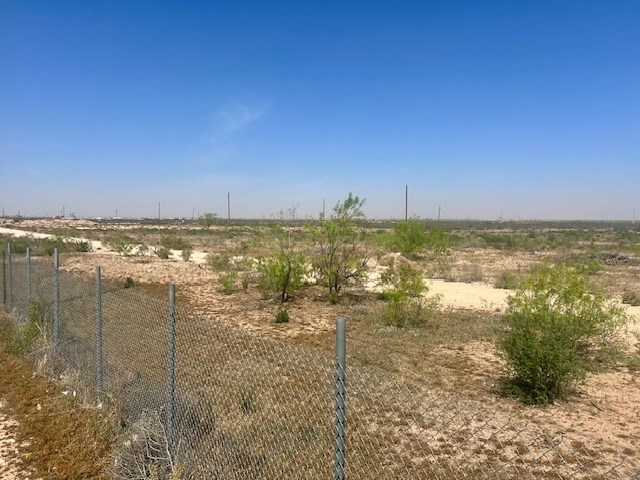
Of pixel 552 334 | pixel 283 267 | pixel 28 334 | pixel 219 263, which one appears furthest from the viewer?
pixel 219 263

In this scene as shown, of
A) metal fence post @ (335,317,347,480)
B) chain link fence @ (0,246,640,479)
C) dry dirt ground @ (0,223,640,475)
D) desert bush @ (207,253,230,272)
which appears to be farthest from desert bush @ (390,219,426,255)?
metal fence post @ (335,317,347,480)

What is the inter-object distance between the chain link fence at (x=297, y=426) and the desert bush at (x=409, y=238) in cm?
2611

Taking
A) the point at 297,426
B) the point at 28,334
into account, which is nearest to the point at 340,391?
the point at 297,426

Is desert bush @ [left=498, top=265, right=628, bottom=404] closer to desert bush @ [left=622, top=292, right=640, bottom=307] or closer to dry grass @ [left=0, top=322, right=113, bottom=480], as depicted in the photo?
dry grass @ [left=0, top=322, right=113, bottom=480]

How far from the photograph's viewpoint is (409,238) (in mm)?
34750

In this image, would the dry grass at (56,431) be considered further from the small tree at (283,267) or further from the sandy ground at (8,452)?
the small tree at (283,267)

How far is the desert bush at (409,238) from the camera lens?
34.3 meters

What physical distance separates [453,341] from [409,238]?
2380 centimetres

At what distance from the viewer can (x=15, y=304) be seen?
452 inches

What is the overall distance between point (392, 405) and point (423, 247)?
29532 millimetres

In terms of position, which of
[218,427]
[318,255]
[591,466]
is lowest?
[591,466]

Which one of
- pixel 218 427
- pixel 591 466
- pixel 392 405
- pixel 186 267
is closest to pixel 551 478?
pixel 591 466

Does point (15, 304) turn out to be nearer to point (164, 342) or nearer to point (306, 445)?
point (164, 342)

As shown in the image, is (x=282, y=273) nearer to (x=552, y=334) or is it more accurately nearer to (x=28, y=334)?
(x=28, y=334)
